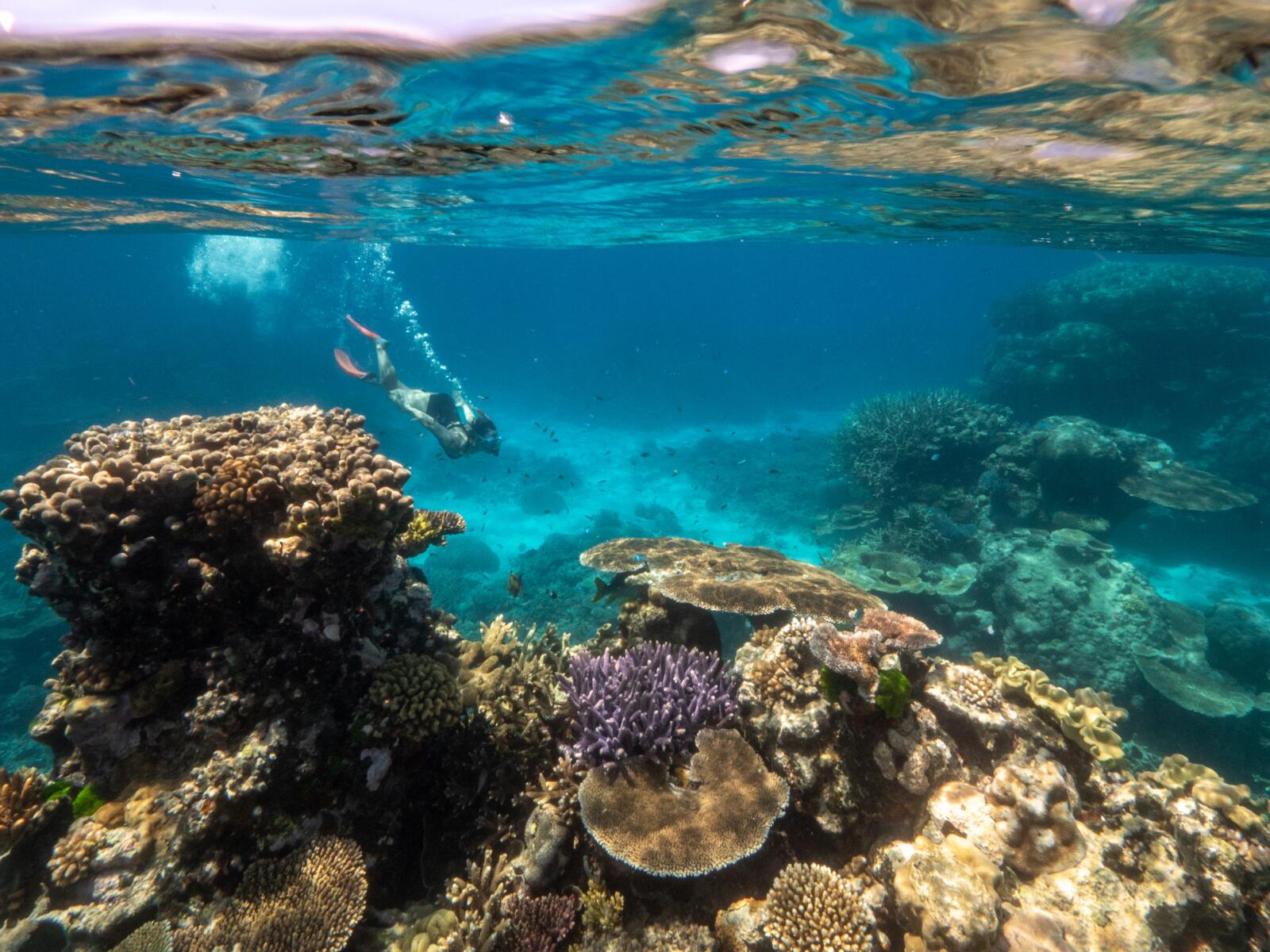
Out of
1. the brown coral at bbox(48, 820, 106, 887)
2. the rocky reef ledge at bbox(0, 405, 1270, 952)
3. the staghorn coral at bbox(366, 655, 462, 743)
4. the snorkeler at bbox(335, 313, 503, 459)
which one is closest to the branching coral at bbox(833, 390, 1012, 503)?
the snorkeler at bbox(335, 313, 503, 459)

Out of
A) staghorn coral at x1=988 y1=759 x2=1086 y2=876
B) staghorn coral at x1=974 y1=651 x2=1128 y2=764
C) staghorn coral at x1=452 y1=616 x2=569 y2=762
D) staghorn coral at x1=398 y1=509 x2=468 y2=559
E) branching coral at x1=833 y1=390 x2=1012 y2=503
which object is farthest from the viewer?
branching coral at x1=833 y1=390 x2=1012 y2=503

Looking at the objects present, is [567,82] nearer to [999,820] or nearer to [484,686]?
[484,686]

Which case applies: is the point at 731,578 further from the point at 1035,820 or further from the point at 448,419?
the point at 448,419

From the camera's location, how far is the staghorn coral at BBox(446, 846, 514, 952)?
3.92 meters

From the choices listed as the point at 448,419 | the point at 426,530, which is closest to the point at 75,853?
the point at 426,530

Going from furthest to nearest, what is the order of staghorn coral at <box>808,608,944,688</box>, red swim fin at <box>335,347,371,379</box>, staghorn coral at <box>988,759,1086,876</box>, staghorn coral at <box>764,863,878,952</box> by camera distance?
1. red swim fin at <box>335,347,371,379</box>
2. staghorn coral at <box>808,608,944,688</box>
3. staghorn coral at <box>988,759,1086,876</box>
4. staghorn coral at <box>764,863,878,952</box>

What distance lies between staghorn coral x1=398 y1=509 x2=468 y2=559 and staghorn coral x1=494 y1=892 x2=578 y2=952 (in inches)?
144

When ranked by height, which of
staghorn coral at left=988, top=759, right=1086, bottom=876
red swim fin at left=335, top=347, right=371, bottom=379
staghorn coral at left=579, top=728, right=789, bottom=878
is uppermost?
staghorn coral at left=988, top=759, right=1086, bottom=876

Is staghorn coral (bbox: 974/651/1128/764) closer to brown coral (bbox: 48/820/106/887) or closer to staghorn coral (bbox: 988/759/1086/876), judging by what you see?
staghorn coral (bbox: 988/759/1086/876)

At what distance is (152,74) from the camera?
26.0ft

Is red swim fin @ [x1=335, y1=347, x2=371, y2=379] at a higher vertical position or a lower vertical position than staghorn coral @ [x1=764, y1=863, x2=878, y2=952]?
lower

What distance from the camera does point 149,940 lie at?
12.0ft

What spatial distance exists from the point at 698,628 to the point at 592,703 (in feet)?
7.24

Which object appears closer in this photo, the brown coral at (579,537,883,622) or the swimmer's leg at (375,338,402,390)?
the brown coral at (579,537,883,622)
